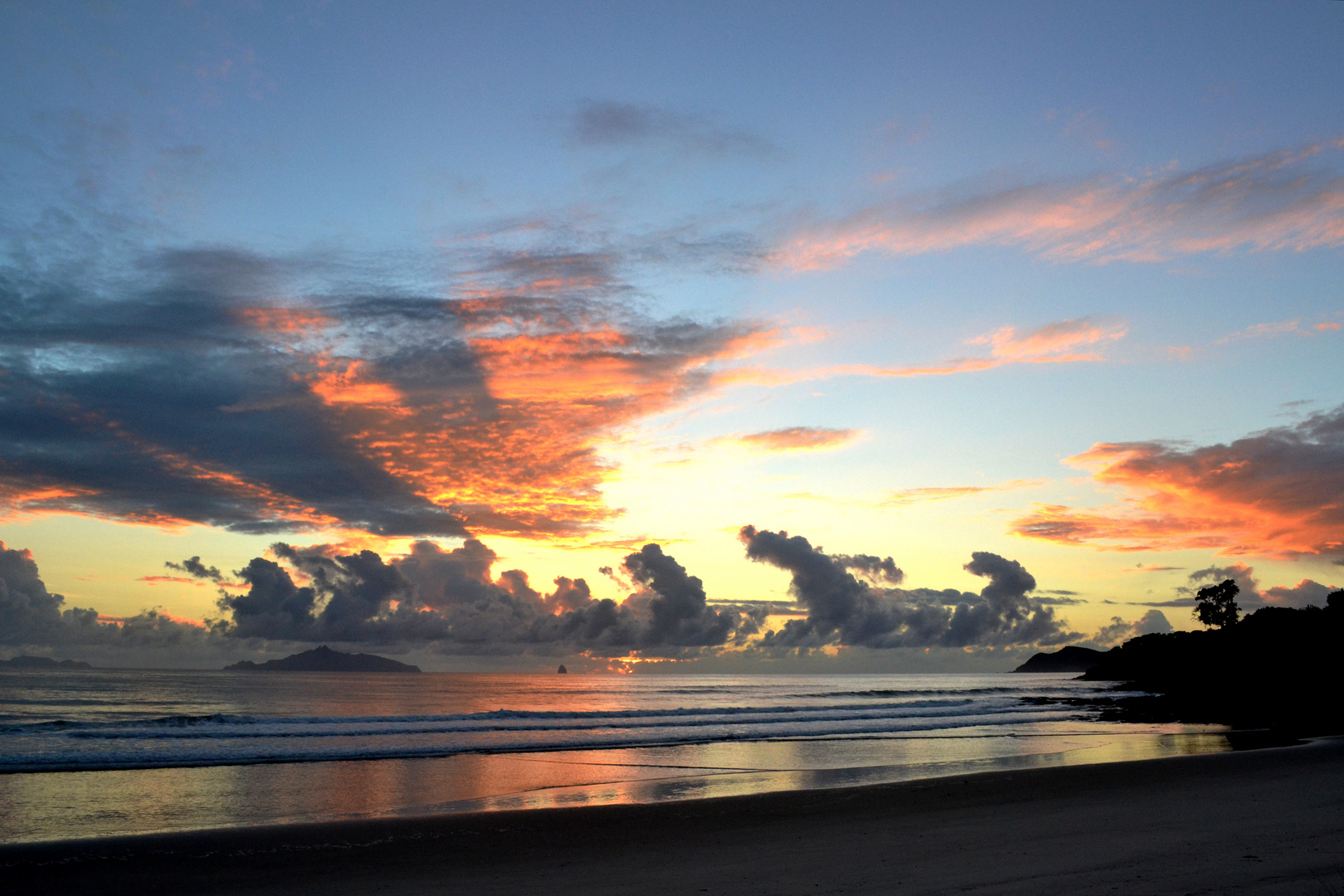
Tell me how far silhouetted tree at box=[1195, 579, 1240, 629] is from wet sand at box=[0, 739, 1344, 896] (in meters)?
126

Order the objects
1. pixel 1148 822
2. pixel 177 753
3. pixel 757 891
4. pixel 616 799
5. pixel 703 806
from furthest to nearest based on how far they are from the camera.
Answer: pixel 177 753 → pixel 616 799 → pixel 703 806 → pixel 1148 822 → pixel 757 891

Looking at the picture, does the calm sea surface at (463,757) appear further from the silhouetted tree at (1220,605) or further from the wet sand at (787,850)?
the silhouetted tree at (1220,605)

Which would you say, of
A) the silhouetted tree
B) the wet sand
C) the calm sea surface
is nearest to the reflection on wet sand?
the calm sea surface

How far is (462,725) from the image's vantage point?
40531 millimetres

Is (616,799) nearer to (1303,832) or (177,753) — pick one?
(1303,832)

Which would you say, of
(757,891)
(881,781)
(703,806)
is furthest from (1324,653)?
(757,891)

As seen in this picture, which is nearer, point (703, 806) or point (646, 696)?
point (703, 806)

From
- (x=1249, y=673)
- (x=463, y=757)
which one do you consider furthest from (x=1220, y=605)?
(x=463, y=757)

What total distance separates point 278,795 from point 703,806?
10578 mm

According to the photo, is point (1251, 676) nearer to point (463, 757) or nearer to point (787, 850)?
point (463, 757)

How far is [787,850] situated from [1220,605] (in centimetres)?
13881

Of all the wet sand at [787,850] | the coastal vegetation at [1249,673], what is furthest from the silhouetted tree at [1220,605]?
the wet sand at [787,850]

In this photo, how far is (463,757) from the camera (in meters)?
27.8

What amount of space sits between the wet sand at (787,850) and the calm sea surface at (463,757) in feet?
7.85
